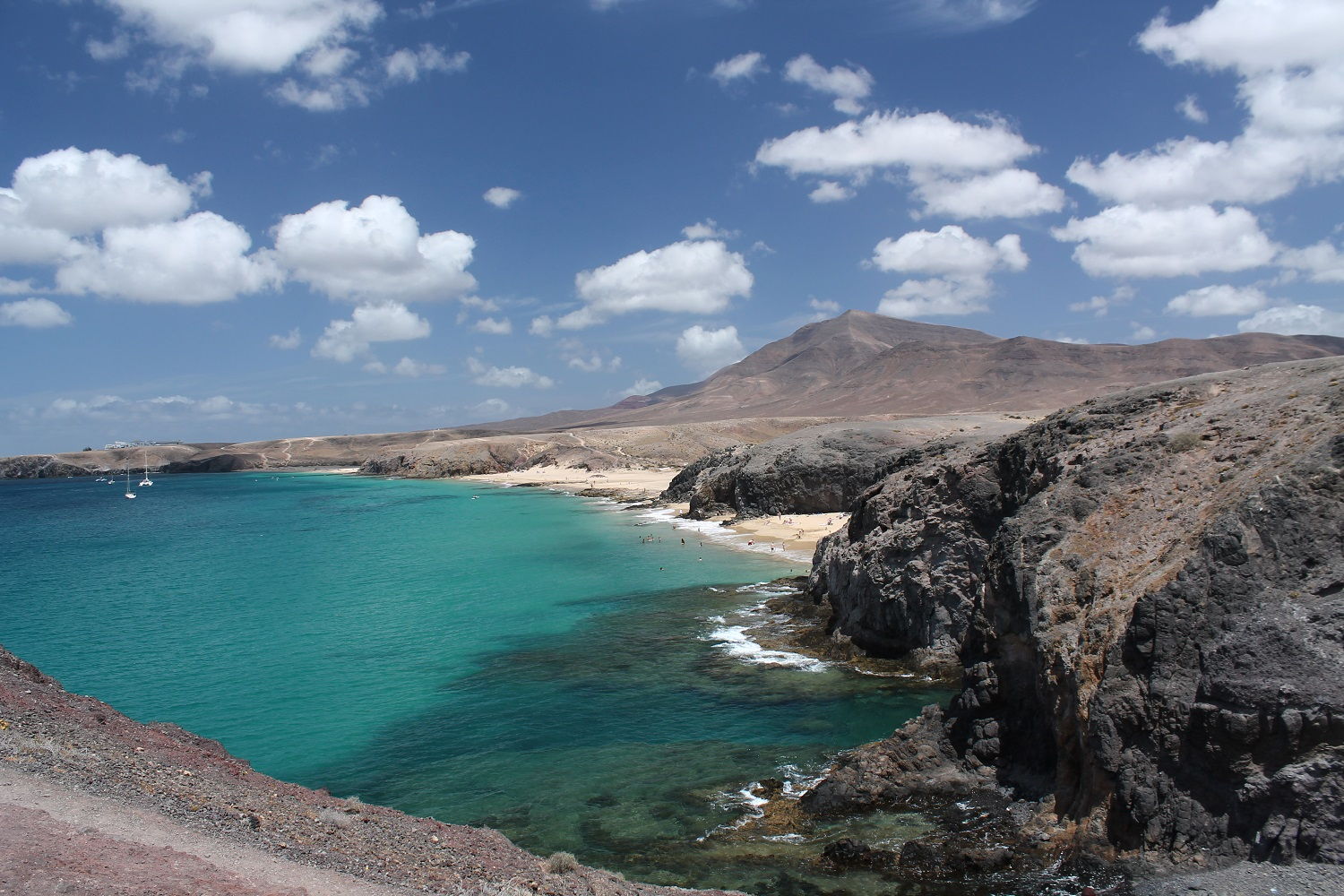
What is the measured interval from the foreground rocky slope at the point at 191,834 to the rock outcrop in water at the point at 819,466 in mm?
40138

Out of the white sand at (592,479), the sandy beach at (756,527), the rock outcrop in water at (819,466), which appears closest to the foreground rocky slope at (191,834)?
the sandy beach at (756,527)

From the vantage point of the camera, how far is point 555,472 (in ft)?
388

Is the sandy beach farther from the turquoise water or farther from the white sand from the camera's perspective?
the turquoise water

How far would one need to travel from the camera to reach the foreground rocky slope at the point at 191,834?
774 centimetres

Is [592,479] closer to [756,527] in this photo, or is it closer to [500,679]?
[756,527]

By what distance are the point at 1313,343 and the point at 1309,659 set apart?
794ft

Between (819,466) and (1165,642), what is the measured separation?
39.9 meters

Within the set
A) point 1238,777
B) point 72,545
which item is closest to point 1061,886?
point 1238,777

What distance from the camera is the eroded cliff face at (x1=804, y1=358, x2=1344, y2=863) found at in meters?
9.66

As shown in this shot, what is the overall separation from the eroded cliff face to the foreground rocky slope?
5997mm

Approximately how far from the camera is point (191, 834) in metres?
8.88

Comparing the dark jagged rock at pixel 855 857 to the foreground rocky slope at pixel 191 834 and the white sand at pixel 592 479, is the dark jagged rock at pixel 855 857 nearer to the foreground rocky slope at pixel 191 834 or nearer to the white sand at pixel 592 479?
the foreground rocky slope at pixel 191 834

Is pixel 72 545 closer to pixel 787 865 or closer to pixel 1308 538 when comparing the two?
pixel 787 865

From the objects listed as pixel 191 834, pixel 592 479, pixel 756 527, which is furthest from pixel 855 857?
pixel 592 479
